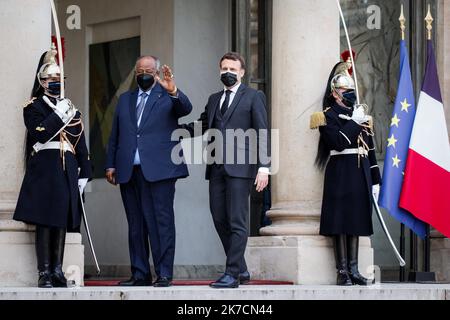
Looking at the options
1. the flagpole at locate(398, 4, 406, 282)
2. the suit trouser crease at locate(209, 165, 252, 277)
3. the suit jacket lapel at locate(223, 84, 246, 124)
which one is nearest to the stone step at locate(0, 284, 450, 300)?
the suit trouser crease at locate(209, 165, 252, 277)

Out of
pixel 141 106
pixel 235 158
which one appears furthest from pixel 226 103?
pixel 141 106

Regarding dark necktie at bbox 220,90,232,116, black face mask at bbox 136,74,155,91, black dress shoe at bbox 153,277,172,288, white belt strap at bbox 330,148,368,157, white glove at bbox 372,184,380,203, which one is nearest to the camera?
black dress shoe at bbox 153,277,172,288

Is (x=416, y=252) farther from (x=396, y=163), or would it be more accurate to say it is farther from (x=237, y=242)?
(x=237, y=242)

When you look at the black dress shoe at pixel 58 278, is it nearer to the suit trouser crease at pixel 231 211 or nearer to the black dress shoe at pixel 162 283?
the black dress shoe at pixel 162 283

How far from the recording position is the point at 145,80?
1331 centimetres

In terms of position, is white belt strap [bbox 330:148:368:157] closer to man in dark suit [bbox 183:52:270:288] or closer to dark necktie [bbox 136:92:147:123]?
man in dark suit [bbox 183:52:270:288]

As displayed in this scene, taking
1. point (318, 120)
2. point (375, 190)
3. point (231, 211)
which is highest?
point (318, 120)

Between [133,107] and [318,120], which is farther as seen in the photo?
[318,120]

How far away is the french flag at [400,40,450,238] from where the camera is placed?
50.0 feet

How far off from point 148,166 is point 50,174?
96 cm

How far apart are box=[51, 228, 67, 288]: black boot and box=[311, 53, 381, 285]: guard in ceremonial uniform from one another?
2713 millimetres

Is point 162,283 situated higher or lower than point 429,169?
lower

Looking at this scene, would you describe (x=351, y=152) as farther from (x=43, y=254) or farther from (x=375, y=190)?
(x=43, y=254)
